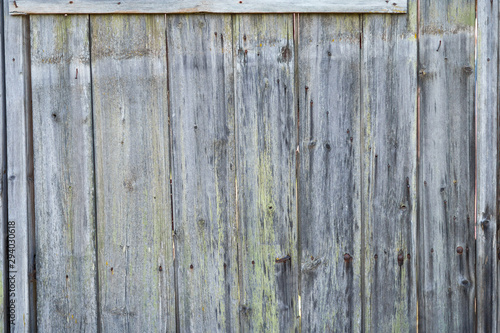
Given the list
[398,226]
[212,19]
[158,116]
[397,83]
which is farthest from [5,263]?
[397,83]

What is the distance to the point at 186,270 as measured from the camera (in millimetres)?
1489

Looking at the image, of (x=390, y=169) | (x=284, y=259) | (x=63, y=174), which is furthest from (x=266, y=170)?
(x=63, y=174)

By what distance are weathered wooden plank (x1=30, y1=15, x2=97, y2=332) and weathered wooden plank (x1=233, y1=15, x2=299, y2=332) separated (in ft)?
1.80

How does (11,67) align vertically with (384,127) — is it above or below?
above

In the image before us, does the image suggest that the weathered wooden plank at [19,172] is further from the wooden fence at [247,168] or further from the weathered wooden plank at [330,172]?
the weathered wooden plank at [330,172]

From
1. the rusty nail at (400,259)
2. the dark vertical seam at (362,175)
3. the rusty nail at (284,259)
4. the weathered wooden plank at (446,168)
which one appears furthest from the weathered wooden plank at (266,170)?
the weathered wooden plank at (446,168)

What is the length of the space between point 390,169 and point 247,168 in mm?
525

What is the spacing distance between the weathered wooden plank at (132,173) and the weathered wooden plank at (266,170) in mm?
275

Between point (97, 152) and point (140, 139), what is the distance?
162mm

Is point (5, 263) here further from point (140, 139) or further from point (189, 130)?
point (189, 130)

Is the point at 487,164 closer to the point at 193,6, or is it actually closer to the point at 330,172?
the point at 330,172

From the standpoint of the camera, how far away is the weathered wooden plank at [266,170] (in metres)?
1.46

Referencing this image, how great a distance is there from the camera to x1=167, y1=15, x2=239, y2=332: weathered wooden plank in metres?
1.46

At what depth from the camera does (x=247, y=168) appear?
148cm
